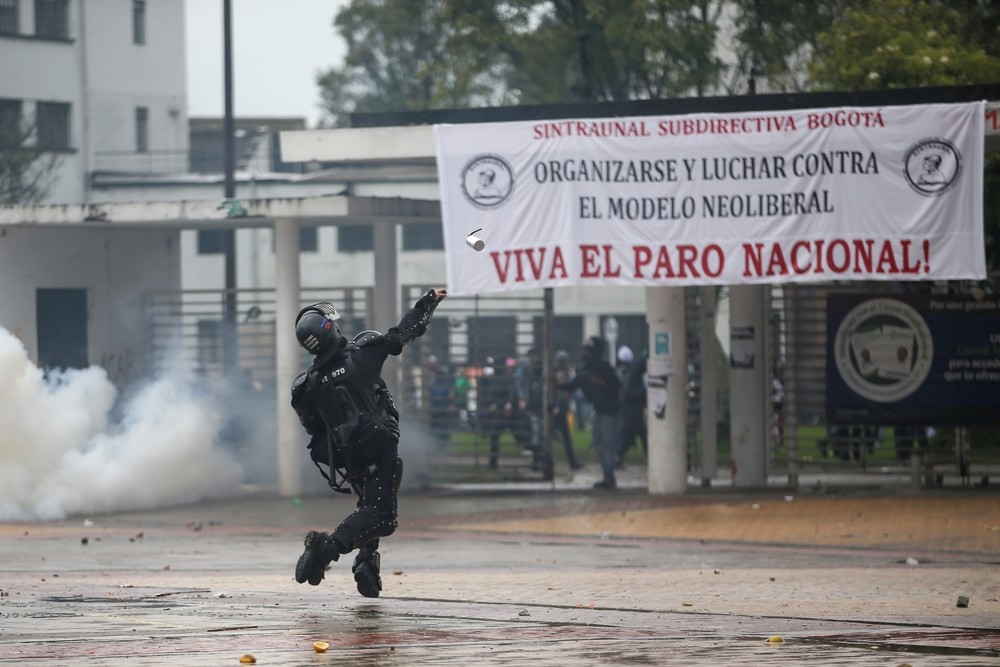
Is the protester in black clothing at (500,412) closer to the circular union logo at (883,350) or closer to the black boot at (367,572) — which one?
the circular union logo at (883,350)

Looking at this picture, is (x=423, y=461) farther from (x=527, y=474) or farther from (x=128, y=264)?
(x=128, y=264)

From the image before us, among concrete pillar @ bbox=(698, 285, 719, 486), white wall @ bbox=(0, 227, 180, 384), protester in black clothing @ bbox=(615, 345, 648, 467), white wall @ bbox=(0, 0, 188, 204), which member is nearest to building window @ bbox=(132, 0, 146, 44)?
white wall @ bbox=(0, 0, 188, 204)

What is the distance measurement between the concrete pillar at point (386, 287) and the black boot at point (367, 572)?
34.2 ft

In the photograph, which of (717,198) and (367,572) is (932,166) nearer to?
(717,198)

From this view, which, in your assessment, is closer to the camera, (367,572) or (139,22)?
(367,572)

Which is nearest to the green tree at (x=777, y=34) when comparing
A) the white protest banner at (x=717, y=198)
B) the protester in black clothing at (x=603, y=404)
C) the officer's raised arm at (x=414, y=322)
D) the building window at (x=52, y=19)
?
the protester in black clothing at (x=603, y=404)

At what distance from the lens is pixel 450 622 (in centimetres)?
946

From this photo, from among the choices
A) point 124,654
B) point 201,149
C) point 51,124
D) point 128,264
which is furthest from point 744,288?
point 201,149

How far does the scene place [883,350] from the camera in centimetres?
1944

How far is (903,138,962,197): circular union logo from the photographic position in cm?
1698

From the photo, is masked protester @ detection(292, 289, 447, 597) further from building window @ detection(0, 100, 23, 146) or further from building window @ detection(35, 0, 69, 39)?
building window @ detection(35, 0, 69, 39)

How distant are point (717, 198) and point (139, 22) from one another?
37743mm

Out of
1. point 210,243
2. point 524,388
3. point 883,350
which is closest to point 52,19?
point 210,243

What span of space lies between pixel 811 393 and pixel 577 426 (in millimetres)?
21413
